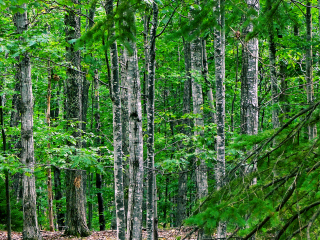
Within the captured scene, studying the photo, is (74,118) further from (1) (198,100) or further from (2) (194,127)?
(1) (198,100)

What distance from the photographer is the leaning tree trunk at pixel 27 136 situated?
827 cm

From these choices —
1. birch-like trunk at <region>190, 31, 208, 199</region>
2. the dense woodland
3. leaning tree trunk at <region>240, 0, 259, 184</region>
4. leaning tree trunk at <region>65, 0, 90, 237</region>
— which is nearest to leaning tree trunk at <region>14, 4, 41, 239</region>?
the dense woodland

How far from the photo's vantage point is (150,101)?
7.04 meters

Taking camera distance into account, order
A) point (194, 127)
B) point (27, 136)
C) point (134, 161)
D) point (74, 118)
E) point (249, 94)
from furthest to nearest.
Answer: point (74, 118) → point (194, 127) → point (27, 136) → point (249, 94) → point (134, 161)

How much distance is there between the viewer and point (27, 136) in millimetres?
8438

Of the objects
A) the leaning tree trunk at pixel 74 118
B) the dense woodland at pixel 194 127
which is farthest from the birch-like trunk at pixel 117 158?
the leaning tree trunk at pixel 74 118

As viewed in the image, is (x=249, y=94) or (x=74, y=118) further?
(x=74, y=118)

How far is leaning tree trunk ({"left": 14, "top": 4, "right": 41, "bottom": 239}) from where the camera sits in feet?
27.1

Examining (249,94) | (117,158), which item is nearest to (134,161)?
(117,158)

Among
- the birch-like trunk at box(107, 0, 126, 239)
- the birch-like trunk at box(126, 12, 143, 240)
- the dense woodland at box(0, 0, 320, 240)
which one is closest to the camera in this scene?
the dense woodland at box(0, 0, 320, 240)

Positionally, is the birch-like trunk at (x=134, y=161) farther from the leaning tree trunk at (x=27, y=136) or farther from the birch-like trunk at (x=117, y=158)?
the leaning tree trunk at (x=27, y=136)

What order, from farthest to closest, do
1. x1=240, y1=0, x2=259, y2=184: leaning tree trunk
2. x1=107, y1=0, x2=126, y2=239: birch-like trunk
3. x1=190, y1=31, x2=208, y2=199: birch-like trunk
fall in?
x1=190, y1=31, x2=208, y2=199: birch-like trunk, x1=240, y1=0, x2=259, y2=184: leaning tree trunk, x1=107, y1=0, x2=126, y2=239: birch-like trunk

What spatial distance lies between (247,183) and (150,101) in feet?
15.3

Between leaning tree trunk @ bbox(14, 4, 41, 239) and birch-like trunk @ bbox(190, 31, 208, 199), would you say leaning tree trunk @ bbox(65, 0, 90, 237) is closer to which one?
leaning tree trunk @ bbox(14, 4, 41, 239)
